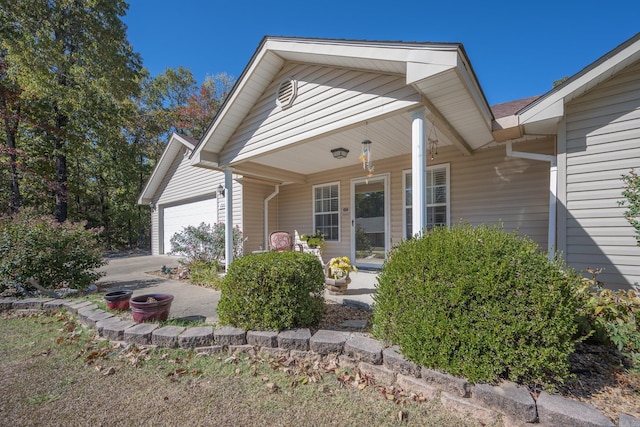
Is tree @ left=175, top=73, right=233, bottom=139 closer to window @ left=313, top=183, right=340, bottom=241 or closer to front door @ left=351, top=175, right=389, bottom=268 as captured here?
window @ left=313, top=183, right=340, bottom=241

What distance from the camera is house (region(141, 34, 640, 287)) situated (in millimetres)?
3279

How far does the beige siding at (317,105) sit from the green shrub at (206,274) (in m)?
2.64

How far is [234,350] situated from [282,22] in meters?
8.70

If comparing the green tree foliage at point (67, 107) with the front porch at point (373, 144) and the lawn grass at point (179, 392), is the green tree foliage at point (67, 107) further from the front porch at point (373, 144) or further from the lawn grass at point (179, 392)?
the lawn grass at point (179, 392)

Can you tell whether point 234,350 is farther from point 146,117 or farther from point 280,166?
point 146,117

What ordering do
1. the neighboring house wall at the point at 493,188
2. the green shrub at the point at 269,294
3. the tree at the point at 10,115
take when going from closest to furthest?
the green shrub at the point at 269,294 < the neighboring house wall at the point at 493,188 < the tree at the point at 10,115

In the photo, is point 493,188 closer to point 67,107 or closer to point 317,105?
point 317,105

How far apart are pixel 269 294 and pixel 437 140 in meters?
4.22

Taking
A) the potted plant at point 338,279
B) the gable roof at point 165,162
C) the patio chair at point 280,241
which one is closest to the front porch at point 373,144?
the patio chair at point 280,241

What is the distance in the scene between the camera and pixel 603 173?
11.5ft

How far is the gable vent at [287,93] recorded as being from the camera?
175 inches

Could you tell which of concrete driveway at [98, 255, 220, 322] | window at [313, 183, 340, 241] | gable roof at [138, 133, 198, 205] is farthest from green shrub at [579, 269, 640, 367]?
gable roof at [138, 133, 198, 205]

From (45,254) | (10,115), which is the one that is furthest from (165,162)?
(45,254)

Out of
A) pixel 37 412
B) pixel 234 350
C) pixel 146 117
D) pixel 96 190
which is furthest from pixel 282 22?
pixel 96 190
